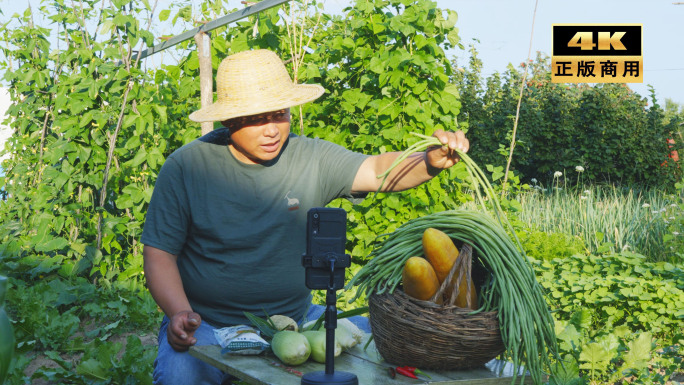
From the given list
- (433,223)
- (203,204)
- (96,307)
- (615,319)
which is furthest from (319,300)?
(433,223)

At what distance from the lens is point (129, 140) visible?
464 centimetres

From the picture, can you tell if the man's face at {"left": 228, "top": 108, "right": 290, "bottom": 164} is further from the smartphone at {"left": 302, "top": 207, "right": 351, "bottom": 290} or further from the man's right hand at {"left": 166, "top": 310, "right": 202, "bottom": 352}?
the smartphone at {"left": 302, "top": 207, "right": 351, "bottom": 290}

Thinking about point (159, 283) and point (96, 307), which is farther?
point (96, 307)

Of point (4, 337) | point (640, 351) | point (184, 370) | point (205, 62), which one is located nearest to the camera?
point (4, 337)

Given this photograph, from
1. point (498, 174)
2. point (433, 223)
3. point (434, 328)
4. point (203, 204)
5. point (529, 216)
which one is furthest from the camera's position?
point (529, 216)

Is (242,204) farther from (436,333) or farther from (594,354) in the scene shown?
(594,354)

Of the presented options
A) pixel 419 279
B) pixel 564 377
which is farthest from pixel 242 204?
pixel 564 377

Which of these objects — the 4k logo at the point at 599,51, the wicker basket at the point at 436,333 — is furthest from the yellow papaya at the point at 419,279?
the 4k logo at the point at 599,51

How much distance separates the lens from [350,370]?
161 centimetres

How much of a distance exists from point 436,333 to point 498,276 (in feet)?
0.65

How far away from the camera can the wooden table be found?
1.50m

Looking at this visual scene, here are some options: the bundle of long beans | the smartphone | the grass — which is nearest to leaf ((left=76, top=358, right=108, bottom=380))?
the bundle of long beans

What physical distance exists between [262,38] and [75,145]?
5.06ft

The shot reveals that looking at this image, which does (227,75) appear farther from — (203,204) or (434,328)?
(434,328)
